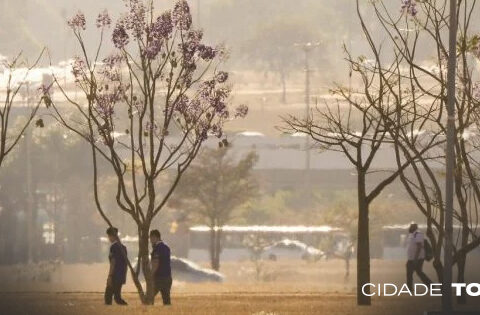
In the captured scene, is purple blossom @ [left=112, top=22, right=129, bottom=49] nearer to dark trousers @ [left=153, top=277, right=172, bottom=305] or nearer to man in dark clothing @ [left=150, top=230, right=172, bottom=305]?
man in dark clothing @ [left=150, top=230, right=172, bottom=305]

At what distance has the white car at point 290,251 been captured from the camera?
13938 centimetres

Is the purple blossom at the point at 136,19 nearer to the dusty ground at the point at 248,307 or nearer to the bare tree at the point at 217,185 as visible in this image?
the dusty ground at the point at 248,307

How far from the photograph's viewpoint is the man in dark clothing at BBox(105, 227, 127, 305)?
35.7m

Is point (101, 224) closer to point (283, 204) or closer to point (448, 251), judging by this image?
point (283, 204)

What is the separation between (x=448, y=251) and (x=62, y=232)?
394 ft

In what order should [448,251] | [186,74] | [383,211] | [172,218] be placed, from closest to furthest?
[448,251]
[186,74]
[383,211]
[172,218]

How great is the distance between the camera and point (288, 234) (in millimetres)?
158500

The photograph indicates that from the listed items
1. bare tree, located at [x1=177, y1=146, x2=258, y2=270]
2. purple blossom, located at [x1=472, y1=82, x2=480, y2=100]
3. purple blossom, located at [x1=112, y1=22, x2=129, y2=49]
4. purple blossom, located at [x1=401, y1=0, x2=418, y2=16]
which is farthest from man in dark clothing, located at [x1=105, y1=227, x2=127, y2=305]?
bare tree, located at [x1=177, y1=146, x2=258, y2=270]

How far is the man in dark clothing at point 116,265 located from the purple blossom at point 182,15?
6.75 m

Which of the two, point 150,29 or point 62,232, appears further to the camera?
point 62,232

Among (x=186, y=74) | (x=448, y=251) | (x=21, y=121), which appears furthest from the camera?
(x=21, y=121)

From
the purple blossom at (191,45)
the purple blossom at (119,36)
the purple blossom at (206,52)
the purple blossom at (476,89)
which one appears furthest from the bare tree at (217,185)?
the purple blossom at (119,36)

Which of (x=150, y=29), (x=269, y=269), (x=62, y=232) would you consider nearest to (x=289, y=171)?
(x=62, y=232)

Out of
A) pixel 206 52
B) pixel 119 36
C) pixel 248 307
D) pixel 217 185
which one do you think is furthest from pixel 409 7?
pixel 217 185
